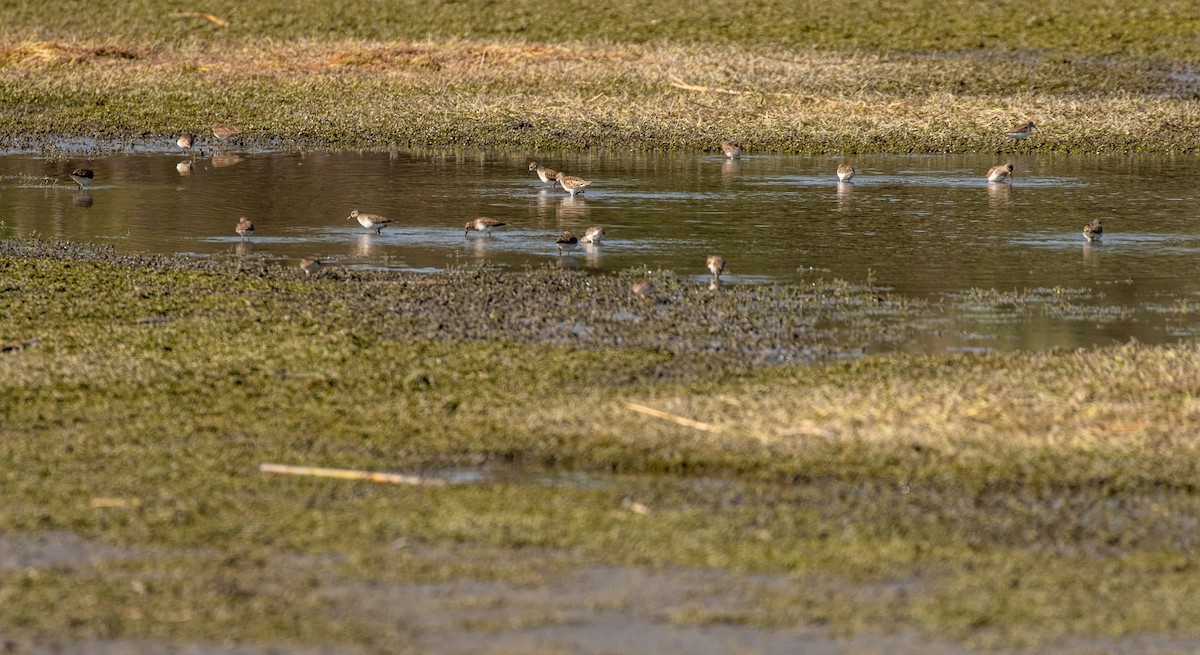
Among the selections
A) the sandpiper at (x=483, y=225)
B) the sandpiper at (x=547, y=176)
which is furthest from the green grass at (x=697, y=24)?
the sandpiper at (x=483, y=225)

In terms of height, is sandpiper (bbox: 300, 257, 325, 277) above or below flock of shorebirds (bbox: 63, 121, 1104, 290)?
below

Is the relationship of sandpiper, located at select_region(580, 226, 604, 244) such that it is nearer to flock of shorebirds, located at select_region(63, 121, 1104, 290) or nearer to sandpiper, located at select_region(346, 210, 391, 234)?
flock of shorebirds, located at select_region(63, 121, 1104, 290)

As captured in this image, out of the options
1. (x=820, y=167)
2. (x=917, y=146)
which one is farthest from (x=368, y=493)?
(x=917, y=146)

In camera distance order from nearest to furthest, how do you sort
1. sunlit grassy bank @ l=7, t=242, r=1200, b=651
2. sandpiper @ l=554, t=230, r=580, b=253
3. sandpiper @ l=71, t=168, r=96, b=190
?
sunlit grassy bank @ l=7, t=242, r=1200, b=651
sandpiper @ l=554, t=230, r=580, b=253
sandpiper @ l=71, t=168, r=96, b=190

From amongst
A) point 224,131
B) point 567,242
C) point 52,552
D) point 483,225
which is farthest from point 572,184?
point 52,552

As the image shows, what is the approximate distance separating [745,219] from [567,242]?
3.31 metres

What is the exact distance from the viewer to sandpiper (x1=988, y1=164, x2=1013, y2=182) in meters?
23.1

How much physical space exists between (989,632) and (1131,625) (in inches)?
24.9

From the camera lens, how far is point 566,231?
18625 millimetres

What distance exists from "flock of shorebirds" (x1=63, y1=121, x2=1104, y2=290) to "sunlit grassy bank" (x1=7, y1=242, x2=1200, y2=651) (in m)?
2.54

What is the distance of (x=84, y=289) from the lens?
1527cm

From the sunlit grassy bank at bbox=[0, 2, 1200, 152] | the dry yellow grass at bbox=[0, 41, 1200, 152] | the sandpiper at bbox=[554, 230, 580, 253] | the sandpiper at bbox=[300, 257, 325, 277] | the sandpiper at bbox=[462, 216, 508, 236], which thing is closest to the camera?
the sandpiper at bbox=[300, 257, 325, 277]

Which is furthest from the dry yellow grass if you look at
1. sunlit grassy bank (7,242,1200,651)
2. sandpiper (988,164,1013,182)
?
sunlit grassy bank (7,242,1200,651)

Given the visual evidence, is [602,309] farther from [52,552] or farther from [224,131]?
[224,131]
